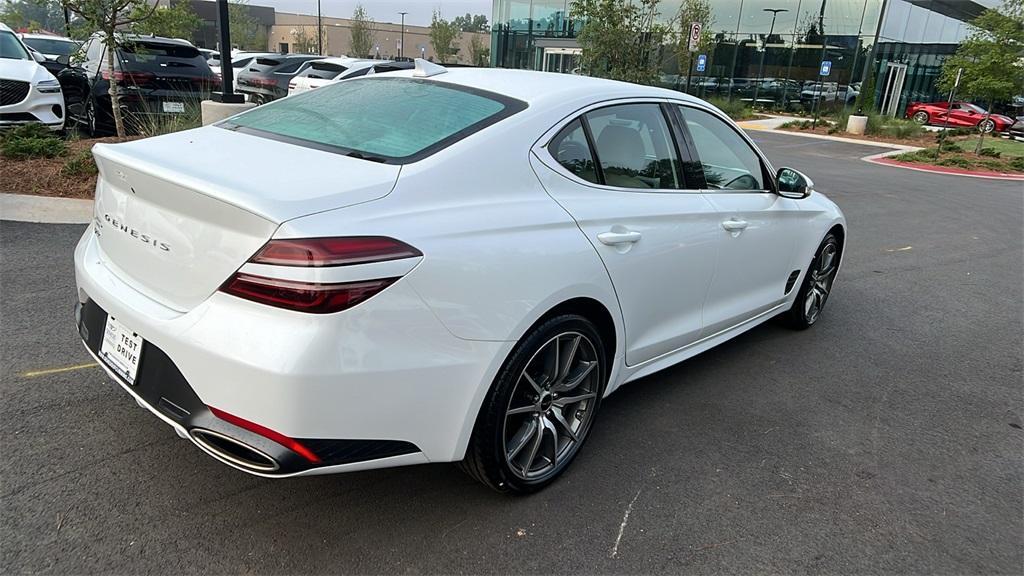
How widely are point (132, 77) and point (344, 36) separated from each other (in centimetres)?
9349

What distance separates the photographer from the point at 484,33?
92188mm

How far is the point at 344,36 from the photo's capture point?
96312 millimetres

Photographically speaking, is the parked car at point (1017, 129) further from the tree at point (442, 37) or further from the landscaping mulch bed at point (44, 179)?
the tree at point (442, 37)

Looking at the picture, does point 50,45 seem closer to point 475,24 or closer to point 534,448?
point 534,448

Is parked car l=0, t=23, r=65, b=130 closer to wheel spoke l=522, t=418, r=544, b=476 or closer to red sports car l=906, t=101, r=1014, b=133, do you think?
wheel spoke l=522, t=418, r=544, b=476

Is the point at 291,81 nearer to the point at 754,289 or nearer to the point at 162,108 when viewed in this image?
the point at 162,108

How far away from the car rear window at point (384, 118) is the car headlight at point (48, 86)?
8.01 metres

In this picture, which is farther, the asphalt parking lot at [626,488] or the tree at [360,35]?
the tree at [360,35]

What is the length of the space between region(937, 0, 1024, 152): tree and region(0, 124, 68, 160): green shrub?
25154 millimetres

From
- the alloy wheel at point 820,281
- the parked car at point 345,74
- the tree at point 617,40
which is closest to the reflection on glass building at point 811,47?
the tree at point 617,40

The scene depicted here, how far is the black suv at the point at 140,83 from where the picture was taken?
32.5 ft

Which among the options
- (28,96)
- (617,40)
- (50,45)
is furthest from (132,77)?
(50,45)

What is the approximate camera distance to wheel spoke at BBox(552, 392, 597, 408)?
9.59ft

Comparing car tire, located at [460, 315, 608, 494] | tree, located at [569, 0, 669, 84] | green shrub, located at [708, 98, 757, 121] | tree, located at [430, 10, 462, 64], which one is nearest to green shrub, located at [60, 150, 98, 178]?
car tire, located at [460, 315, 608, 494]
